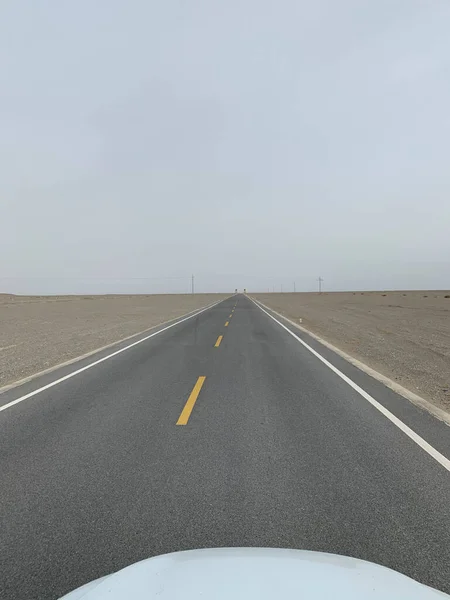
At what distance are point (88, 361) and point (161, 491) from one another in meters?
7.92

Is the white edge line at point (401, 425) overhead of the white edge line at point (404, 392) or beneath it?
overhead

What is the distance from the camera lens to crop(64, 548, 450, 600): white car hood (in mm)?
1822

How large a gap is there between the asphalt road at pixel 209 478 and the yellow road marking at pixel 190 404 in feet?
0.18

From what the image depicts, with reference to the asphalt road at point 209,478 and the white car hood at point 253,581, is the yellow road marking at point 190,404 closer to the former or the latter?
the asphalt road at point 209,478

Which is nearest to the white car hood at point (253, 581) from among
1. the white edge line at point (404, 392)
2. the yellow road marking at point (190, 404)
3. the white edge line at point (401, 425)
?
the white edge line at point (401, 425)

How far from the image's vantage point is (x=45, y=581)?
2.45m

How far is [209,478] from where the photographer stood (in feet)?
12.7

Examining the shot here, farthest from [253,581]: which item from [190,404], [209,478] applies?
[190,404]

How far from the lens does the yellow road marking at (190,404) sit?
565cm

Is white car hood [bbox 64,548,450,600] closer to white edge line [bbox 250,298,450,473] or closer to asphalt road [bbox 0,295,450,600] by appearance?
asphalt road [bbox 0,295,450,600]

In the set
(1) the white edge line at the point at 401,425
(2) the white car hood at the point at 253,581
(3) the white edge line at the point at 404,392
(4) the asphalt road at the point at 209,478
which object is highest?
(2) the white car hood at the point at 253,581

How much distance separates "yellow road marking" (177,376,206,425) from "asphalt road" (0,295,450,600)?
0.06 m

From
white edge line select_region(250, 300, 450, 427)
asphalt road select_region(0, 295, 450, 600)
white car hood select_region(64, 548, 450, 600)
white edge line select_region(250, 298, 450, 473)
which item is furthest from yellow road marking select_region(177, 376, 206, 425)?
white edge line select_region(250, 300, 450, 427)

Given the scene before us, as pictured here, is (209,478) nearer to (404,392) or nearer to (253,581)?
(253,581)
